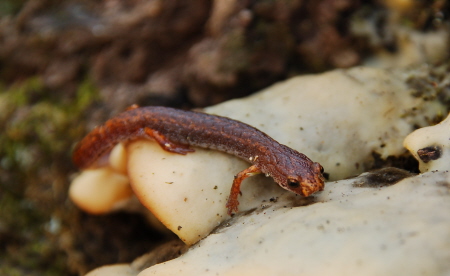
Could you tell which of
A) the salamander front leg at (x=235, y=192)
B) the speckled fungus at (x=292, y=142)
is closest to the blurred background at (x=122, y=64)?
the speckled fungus at (x=292, y=142)

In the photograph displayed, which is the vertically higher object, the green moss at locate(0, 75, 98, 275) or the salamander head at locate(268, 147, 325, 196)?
the salamander head at locate(268, 147, 325, 196)

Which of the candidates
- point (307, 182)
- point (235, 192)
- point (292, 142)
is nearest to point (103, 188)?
point (235, 192)

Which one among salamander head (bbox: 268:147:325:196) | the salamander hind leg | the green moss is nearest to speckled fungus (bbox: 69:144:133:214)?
the salamander hind leg

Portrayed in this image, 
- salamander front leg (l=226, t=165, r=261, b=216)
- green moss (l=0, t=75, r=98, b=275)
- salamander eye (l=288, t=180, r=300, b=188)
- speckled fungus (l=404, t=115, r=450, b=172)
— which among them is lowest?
green moss (l=0, t=75, r=98, b=275)

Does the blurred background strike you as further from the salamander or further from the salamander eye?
the salamander eye

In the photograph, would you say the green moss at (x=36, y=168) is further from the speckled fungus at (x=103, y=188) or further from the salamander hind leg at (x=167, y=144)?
the salamander hind leg at (x=167, y=144)

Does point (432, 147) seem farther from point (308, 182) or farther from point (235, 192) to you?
point (235, 192)

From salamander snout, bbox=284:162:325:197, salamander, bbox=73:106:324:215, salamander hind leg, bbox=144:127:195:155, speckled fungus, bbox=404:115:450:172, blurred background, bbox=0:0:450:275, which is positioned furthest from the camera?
blurred background, bbox=0:0:450:275
